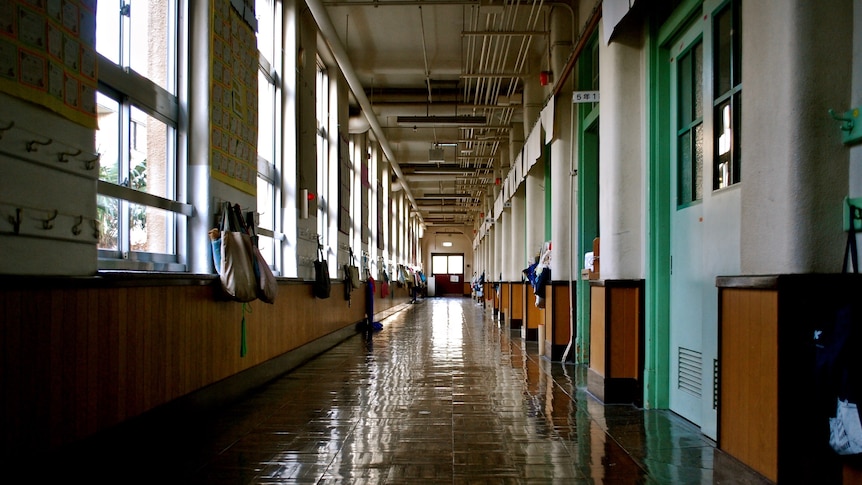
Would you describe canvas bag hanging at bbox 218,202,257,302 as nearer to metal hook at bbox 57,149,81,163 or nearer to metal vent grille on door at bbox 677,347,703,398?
metal hook at bbox 57,149,81,163

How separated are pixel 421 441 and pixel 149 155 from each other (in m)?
2.60

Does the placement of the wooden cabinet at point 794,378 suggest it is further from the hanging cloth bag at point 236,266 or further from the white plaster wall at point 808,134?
the hanging cloth bag at point 236,266

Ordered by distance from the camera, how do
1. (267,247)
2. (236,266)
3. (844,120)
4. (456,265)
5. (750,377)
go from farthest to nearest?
(456,265)
(267,247)
(236,266)
(750,377)
(844,120)

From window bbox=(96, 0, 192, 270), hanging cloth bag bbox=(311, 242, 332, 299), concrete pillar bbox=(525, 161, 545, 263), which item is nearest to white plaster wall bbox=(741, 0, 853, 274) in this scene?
window bbox=(96, 0, 192, 270)

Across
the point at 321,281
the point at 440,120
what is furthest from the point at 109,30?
the point at 440,120

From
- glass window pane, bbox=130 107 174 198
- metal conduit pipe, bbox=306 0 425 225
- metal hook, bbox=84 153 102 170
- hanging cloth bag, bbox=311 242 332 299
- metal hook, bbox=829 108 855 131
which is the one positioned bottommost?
hanging cloth bag, bbox=311 242 332 299

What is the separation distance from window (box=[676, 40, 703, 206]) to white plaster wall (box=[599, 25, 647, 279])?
321 mm

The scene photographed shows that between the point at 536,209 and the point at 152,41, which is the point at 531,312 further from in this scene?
the point at 152,41

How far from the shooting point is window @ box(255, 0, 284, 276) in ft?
20.7

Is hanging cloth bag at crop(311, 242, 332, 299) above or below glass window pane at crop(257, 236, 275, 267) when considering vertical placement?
below

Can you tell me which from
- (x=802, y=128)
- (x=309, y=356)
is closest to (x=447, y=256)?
(x=309, y=356)

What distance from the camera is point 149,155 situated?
388 cm

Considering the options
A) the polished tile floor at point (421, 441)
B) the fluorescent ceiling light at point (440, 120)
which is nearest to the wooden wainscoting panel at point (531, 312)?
the fluorescent ceiling light at point (440, 120)

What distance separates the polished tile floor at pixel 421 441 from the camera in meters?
2.62
